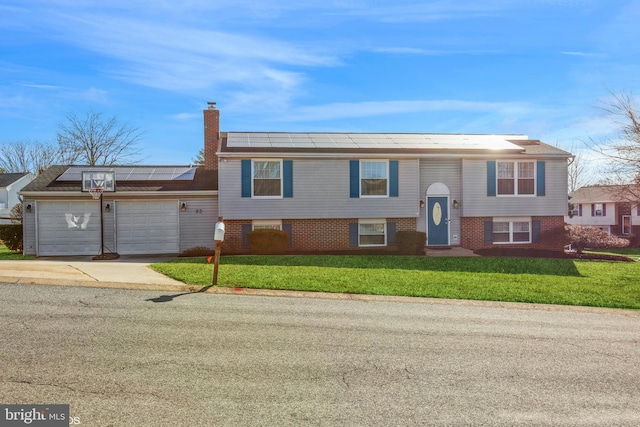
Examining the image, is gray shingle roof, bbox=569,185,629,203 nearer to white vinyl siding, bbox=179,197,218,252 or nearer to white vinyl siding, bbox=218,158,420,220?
white vinyl siding, bbox=218,158,420,220

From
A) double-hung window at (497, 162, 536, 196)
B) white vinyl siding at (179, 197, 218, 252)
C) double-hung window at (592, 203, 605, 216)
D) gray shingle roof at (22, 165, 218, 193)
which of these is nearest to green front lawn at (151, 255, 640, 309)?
white vinyl siding at (179, 197, 218, 252)

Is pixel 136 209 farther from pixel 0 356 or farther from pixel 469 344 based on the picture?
pixel 469 344

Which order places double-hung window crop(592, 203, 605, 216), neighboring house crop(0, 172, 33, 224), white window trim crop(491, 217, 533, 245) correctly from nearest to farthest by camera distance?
white window trim crop(491, 217, 533, 245) < neighboring house crop(0, 172, 33, 224) < double-hung window crop(592, 203, 605, 216)

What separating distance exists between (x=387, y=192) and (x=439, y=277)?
7.70 m

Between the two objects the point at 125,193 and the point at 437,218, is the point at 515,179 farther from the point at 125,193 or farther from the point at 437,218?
the point at 125,193

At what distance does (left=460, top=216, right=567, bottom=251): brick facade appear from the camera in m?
20.8

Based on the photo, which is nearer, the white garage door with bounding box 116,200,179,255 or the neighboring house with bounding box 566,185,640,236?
the white garage door with bounding box 116,200,179,255

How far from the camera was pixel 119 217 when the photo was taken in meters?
19.7

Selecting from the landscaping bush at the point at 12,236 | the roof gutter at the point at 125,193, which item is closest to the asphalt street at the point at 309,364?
the roof gutter at the point at 125,193

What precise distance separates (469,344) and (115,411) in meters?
4.69

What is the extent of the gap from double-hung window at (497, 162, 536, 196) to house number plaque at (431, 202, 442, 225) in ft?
9.38

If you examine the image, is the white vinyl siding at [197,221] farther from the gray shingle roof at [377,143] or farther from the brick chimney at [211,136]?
the brick chimney at [211,136]

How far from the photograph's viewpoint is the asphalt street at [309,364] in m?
4.44

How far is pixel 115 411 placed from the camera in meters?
4.29
